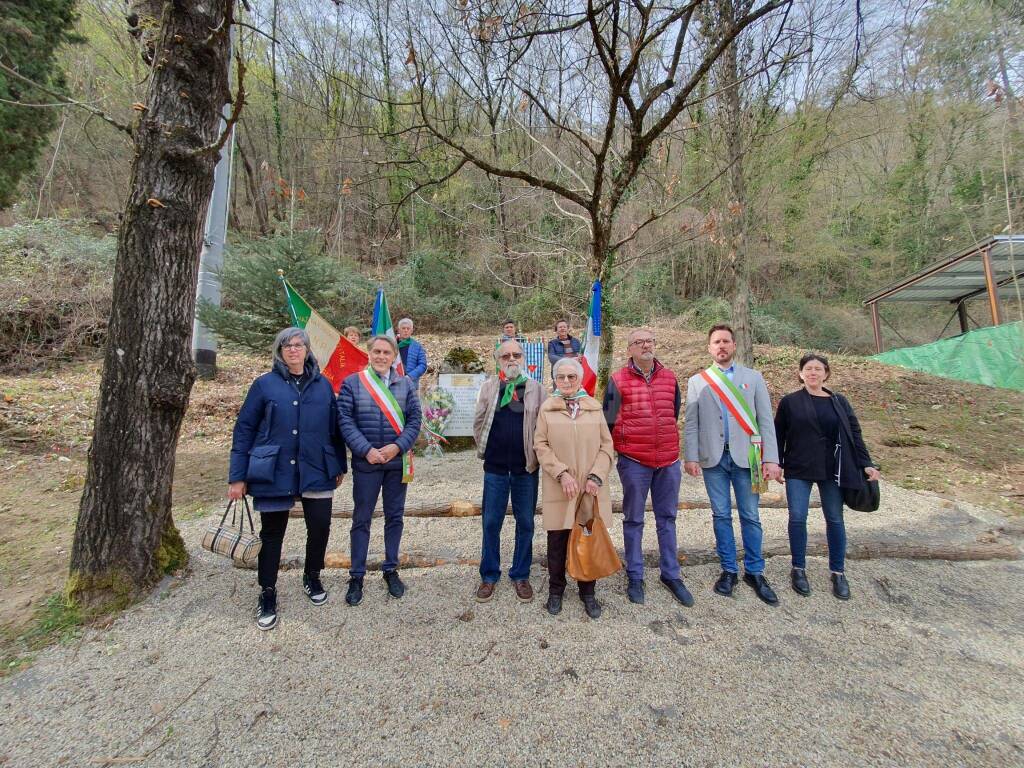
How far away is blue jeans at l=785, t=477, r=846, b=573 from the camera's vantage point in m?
3.26

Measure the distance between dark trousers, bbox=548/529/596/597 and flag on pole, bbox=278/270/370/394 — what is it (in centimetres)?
344

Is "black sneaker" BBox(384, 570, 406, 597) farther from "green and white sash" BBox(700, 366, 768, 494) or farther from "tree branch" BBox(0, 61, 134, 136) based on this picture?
"tree branch" BBox(0, 61, 134, 136)

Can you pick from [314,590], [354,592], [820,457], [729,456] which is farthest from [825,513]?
[314,590]

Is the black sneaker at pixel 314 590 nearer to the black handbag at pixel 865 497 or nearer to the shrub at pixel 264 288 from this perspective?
the black handbag at pixel 865 497

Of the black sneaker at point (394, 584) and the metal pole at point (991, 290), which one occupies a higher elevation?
the metal pole at point (991, 290)

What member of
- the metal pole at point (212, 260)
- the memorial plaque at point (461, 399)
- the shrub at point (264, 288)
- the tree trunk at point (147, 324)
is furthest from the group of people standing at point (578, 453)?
the metal pole at point (212, 260)

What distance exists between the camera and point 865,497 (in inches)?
124

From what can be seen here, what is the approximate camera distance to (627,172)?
4.36 m

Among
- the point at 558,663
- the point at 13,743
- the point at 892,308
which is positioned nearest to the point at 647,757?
the point at 558,663

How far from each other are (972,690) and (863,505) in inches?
43.4

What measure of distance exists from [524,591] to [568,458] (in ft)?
3.47

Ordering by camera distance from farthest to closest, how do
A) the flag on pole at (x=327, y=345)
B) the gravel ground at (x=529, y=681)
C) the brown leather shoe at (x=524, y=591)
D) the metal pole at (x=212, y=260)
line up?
the metal pole at (x=212, y=260), the flag on pole at (x=327, y=345), the brown leather shoe at (x=524, y=591), the gravel ground at (x=529, y=681)

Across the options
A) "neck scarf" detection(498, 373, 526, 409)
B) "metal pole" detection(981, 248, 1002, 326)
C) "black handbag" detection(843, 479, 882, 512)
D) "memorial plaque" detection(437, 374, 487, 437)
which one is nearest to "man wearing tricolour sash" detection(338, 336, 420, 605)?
"neck scarf" detection(498, 373, 526, 409)

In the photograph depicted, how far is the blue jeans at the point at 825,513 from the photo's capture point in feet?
10.7
